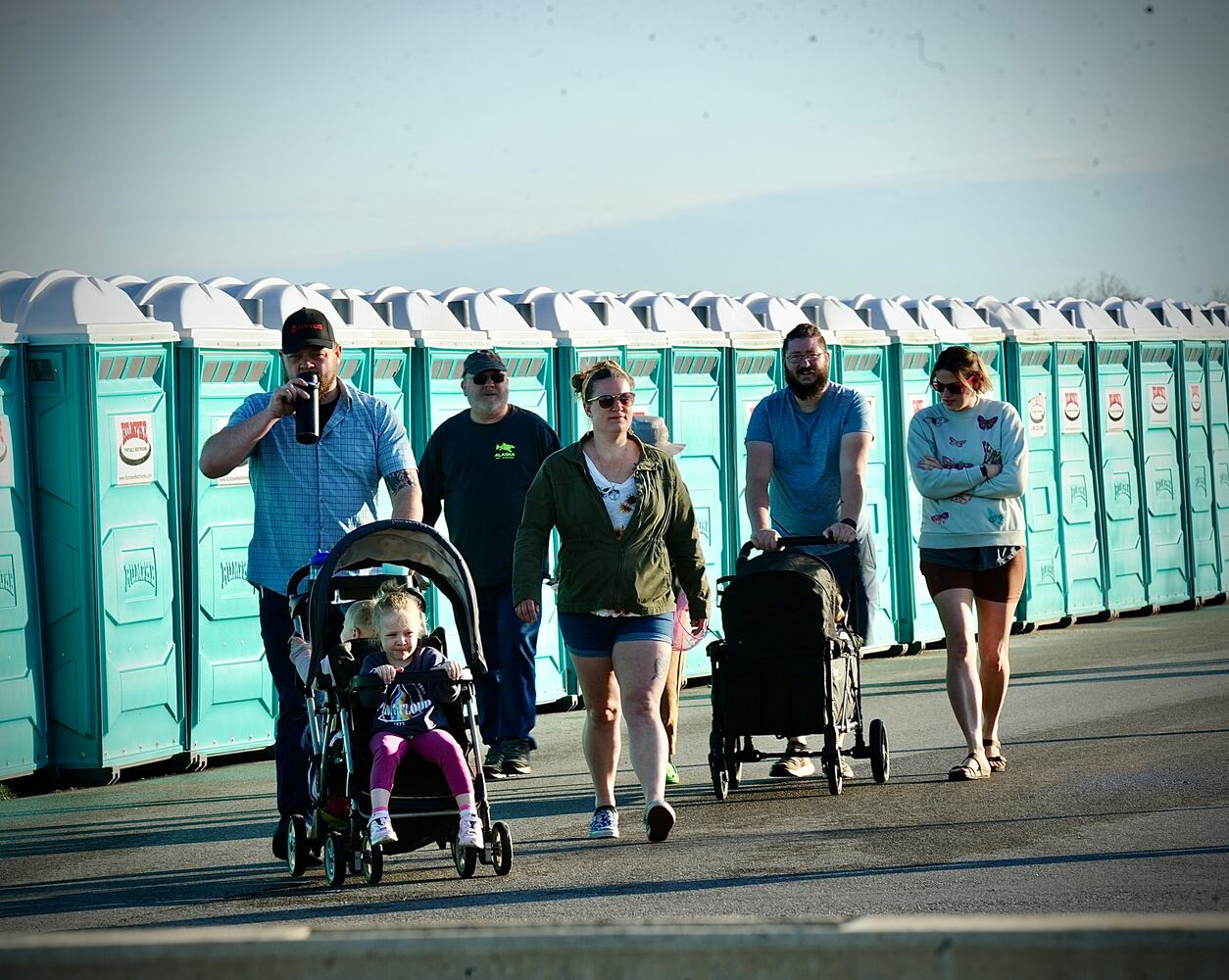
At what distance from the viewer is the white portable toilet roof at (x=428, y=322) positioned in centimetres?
1168

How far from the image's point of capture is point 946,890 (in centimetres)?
620

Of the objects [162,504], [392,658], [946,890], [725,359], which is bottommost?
[946,890]

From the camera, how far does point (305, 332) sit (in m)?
7.06

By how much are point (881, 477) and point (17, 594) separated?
7567 millimetres

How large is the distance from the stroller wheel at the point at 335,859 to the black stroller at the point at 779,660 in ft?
6.88

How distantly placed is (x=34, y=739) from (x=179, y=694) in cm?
82

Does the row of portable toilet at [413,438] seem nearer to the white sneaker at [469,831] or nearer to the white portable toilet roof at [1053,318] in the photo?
the white portable toilet roof at [1053,318]

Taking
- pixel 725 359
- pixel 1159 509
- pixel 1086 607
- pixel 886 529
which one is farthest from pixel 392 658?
pixel 1159 509

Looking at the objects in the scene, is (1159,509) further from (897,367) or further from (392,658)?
(392,658)

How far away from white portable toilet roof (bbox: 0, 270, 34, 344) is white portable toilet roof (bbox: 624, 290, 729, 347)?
14.7ft

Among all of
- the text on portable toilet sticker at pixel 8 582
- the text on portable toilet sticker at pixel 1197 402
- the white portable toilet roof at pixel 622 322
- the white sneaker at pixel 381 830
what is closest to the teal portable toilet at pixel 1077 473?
the text on portable toilet sticker at pixel 1197 402

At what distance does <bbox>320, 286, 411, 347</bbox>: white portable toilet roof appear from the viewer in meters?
11.2

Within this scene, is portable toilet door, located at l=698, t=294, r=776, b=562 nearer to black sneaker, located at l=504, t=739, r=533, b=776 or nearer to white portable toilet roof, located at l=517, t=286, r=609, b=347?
white portable toilet roof, located at l=517, t=286, r=609, b=347

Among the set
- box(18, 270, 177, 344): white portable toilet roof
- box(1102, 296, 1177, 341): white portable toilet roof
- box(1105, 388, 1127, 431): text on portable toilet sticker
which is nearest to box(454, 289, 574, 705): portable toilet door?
box(18, 270, 177, 344): white portable toilet roof
